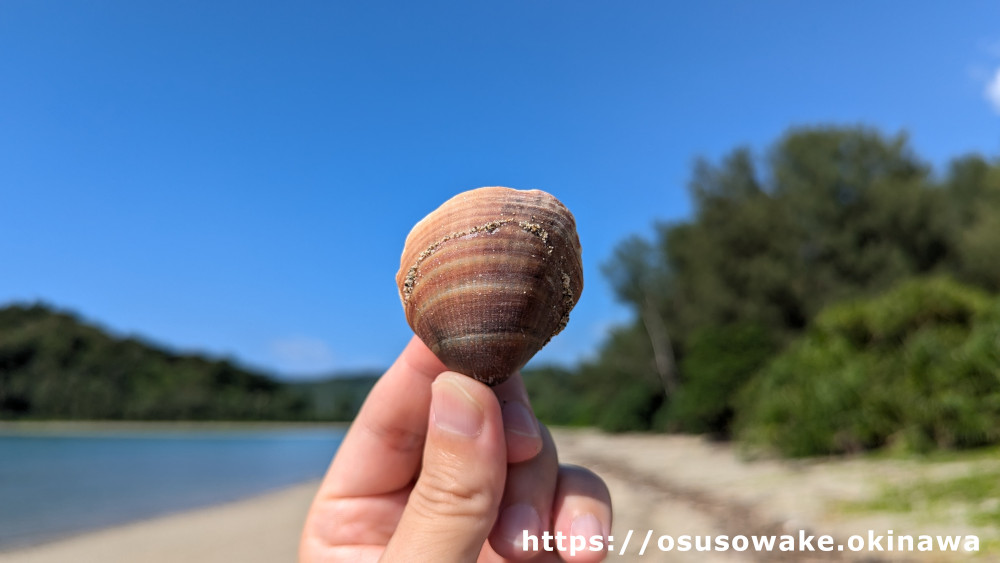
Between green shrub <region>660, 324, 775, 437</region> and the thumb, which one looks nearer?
the thumb

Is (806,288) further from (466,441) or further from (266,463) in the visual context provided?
(466,441)

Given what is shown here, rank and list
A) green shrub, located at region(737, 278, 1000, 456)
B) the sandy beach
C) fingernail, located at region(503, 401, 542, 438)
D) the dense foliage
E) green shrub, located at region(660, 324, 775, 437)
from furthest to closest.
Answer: the dense foliage < green shrub, located at region(660, 324, 775, 437) < green shrub, located at region(737, 278, 1000, 456) < the sandy beach < fingernail, located at region(503, 401, 542, 438)

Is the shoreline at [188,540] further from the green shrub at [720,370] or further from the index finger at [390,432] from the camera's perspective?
the green shrub at [720,370]

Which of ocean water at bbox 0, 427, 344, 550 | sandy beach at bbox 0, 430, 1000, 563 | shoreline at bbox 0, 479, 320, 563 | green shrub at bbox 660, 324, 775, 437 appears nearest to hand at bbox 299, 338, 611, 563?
sandy beach at bbox 0, 430, 1000, 563

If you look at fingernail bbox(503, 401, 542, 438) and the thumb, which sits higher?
fingernail bbox(503, 401, 542, 438)

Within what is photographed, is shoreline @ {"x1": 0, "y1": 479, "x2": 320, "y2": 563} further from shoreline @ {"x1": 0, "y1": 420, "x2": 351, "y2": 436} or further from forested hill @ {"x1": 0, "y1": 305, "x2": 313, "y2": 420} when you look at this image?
forested hill @ {"x1": 0, "y1": 305, "x2": 313, "y2": 420}

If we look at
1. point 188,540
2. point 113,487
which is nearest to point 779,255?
point 188,540

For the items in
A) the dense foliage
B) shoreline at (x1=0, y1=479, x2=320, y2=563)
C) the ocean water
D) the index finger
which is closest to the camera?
the index finger
